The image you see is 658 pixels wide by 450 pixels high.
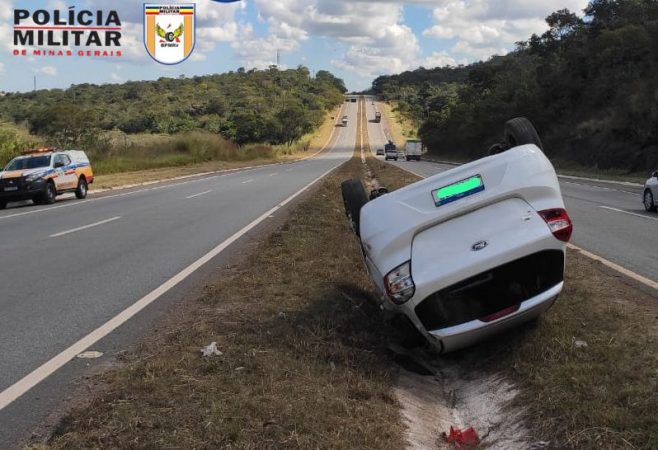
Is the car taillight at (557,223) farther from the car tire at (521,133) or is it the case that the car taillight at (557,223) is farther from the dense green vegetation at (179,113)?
the dense green vegetation at (179,113)

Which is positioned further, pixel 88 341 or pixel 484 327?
pixel 88 341

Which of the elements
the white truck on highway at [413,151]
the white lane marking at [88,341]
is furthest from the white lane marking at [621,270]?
the white truck on highway at [413,151]

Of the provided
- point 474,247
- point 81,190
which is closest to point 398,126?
point 81,190

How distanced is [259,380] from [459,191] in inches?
77.7

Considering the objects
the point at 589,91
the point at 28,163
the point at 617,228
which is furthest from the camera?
the point at 589,91

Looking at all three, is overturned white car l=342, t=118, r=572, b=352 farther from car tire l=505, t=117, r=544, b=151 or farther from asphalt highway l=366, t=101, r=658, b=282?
asphalt highway l=366, t=101, r=658, b=282

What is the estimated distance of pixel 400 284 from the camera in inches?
186

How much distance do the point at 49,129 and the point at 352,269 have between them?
43465 mm

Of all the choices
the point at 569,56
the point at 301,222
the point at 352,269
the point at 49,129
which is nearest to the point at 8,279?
the point at 352,269

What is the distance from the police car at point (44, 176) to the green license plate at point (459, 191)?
1892cm

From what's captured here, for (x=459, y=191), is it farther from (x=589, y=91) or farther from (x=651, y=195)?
(x=589, y=91)

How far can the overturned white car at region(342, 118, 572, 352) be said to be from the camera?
4656 millimetres

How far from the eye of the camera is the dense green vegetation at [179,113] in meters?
45.8

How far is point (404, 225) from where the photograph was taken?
4.86m
